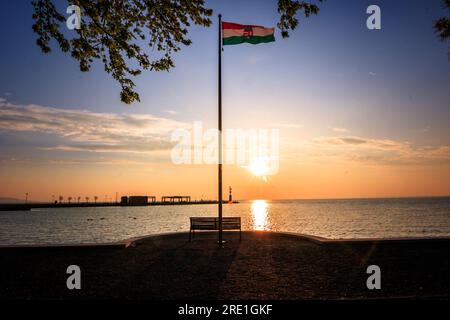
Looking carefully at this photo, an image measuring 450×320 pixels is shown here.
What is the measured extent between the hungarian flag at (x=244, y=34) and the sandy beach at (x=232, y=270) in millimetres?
8378

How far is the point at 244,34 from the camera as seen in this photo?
14.1 meters

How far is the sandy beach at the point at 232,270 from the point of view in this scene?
727cm

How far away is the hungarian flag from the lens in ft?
45.8

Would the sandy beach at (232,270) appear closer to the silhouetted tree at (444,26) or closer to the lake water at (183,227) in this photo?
the silhouetted tree at (444,26)

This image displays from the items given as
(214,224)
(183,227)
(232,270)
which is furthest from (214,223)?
(183,227)

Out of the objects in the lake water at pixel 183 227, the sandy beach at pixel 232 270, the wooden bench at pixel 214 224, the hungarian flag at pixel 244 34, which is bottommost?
the lake water at pixel 183 227

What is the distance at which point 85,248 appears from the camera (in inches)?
504

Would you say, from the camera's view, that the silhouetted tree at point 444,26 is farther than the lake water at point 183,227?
No

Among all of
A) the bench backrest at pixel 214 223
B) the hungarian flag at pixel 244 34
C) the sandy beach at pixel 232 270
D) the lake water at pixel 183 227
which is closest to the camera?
the sandy beach at pixel 232 270

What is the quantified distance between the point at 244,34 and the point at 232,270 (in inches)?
376

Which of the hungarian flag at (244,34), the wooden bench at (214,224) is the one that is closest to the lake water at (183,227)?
the wooden bench at (214,224)
